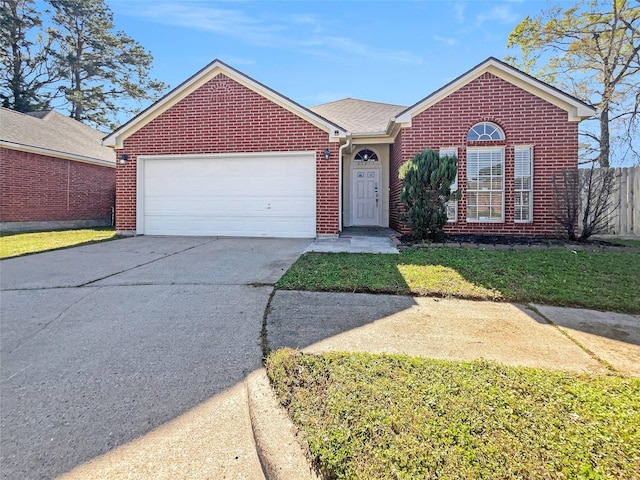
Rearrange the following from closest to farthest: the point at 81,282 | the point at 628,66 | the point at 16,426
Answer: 1. the point at 16,426
2. the point at 81,282
3. the point at 628,66

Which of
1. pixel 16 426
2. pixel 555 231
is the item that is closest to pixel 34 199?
pixel 16 426

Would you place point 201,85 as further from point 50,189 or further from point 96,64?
point 96,64

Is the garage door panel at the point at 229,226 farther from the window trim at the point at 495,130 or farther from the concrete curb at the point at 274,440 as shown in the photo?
the concrete curb at the point at 274,440

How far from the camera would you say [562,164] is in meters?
8.66

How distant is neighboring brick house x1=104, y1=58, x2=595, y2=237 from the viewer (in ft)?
28.8

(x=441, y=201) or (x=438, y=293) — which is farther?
(x=441, y=201)

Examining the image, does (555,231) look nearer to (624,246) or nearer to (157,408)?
(624,246)

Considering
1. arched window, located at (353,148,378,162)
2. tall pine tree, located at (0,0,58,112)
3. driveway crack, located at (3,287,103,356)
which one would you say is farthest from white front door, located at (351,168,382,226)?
tall pine tree, located at (0,0,58,112)

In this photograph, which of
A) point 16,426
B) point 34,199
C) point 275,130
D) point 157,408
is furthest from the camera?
point 34,199

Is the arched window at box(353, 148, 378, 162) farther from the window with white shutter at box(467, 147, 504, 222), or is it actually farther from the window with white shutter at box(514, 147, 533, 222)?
the window with white shutter at box(514, 147, 533, 222)

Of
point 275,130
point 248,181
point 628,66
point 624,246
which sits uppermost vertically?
point 628,66

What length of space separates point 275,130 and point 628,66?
50.4 ft

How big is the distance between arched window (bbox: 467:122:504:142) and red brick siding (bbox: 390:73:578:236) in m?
0.11

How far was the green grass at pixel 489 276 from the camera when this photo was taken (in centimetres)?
428
